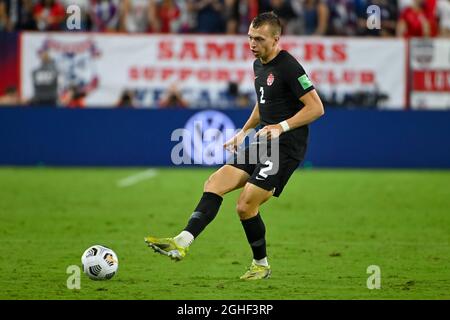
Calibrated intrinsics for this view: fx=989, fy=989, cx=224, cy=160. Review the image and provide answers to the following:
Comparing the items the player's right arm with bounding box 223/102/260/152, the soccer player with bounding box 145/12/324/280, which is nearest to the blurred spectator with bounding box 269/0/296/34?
the player's right arm with bounding box 223/102/260/152

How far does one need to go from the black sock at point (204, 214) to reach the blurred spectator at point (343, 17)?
13653 mm

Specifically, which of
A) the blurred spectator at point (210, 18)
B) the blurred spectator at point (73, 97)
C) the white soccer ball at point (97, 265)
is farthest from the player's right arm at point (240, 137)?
the blurred spectator at point (210, 18)

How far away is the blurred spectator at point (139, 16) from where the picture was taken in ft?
71.4

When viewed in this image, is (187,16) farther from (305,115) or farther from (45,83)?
(305,115)

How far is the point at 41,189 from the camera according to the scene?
16906 mm

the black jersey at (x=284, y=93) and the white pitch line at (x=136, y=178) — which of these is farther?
the white pitch line at (x=136, y=178)

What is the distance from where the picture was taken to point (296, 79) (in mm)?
8688

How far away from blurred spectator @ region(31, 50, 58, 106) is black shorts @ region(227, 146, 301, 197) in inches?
497

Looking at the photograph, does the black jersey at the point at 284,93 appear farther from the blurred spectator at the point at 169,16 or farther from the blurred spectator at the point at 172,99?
the blurred spectator at the point at 169,16

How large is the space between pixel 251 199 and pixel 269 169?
0.31 m
